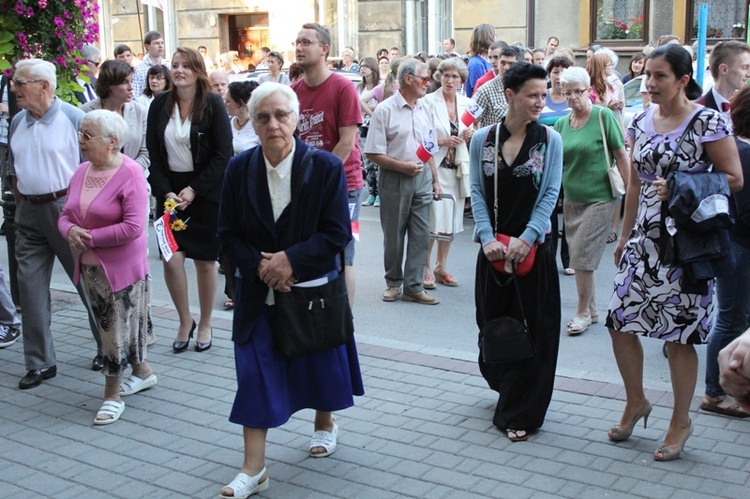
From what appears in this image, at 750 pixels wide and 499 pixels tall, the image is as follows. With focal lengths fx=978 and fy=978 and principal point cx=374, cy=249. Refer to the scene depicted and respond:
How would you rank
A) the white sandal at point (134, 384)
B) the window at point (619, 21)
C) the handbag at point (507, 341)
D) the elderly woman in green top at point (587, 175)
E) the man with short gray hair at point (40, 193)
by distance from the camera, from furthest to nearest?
the window at point (619, 21) < the elderly woman in green top at point (587, 175) < the man with short gray hair at point (40, 193) < the white sandal at point (134, 384) < the handbag at point (507, 341)

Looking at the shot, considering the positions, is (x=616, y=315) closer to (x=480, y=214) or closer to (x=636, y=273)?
(x=636, y=273)

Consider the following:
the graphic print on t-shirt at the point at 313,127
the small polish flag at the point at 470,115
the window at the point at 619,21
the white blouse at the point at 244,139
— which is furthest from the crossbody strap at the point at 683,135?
the window at the point at 619,21

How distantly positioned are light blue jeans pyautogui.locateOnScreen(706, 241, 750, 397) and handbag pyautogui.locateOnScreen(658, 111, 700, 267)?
0.91 metres

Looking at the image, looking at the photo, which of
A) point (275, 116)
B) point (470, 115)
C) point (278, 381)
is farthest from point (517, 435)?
point (470, 115)

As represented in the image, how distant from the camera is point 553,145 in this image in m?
5.35

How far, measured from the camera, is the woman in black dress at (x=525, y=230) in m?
5.27

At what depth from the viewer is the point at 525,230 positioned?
527cm

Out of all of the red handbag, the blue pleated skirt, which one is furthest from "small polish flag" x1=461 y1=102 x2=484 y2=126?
the blue pleated skirt

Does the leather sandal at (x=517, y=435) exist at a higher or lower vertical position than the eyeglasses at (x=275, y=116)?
lower

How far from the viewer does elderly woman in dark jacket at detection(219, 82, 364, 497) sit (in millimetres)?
4590

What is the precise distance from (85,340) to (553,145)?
4.01 meters

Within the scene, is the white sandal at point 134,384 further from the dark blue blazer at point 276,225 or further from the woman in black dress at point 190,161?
the dark blue blazer at point 276,225

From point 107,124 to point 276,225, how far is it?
1.56 m

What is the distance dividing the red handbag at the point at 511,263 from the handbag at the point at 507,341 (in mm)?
151
